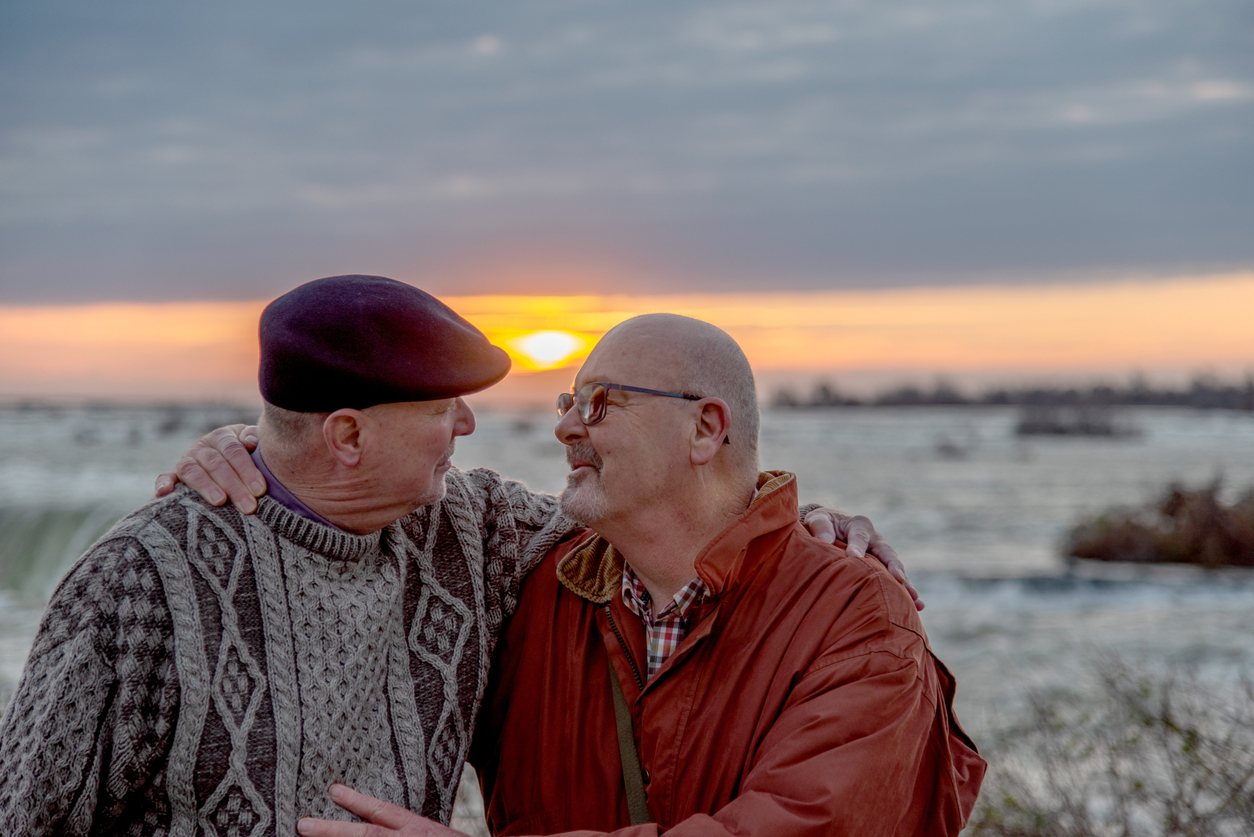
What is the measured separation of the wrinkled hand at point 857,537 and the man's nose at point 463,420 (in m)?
0.94

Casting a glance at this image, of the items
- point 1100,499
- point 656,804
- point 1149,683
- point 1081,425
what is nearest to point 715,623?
point 656,804

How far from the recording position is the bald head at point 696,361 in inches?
104

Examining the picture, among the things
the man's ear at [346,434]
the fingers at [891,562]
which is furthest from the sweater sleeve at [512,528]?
the fingers at [891,562]

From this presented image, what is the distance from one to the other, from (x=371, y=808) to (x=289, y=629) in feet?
1.41

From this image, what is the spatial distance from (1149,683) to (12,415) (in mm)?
46128

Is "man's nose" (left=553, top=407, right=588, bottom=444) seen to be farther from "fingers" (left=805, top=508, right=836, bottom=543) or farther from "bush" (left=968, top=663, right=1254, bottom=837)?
"bush" (left=968, top=663, right=1254, bottom=837)

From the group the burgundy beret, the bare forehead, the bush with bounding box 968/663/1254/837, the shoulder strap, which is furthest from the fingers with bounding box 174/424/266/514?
the bush with bounding box 968/663/1254/837

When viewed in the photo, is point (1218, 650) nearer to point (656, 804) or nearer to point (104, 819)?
point (656, 804)

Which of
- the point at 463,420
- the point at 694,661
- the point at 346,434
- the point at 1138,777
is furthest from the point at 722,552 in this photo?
the point at 1138,777

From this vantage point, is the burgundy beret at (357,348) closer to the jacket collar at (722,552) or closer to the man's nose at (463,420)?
the man's nose at (463,420)

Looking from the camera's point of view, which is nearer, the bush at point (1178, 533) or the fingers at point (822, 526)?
the fingers at point (822, 526)

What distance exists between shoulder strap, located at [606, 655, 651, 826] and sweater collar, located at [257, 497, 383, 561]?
0.77 m

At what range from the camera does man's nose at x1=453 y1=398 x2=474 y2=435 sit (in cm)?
244

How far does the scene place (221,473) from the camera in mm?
2328
